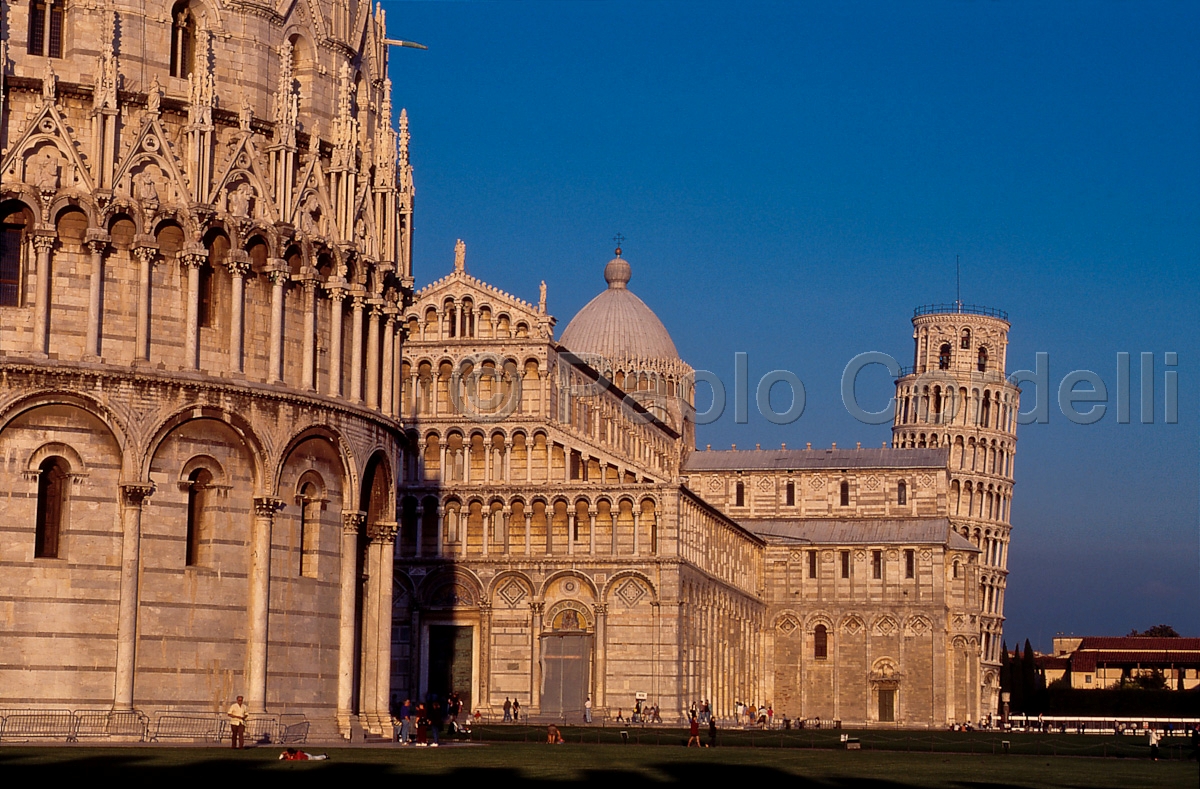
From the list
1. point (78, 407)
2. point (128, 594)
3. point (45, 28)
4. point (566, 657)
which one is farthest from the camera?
point (566, 657)

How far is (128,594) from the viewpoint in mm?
40000

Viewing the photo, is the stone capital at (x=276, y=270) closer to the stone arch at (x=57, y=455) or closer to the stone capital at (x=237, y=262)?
the stone capital at (x=237, y=262)

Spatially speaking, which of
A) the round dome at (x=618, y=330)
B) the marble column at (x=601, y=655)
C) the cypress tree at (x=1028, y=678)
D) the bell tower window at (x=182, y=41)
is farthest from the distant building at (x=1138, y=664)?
the bell tower window at (x=182, y=41)

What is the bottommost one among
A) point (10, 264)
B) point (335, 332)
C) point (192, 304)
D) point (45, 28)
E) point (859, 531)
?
point (859, 531)

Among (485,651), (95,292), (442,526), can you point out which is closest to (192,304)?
(95,292)

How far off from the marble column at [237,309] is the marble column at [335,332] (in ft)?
9.20

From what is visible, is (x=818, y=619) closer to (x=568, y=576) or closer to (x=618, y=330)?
(x=618, y=330)

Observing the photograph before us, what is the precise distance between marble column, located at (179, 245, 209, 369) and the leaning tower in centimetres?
8784

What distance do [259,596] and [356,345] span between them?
705 centimetres

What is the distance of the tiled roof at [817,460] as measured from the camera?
117 m

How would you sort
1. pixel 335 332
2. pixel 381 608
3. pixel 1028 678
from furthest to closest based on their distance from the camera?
1. pixel 1028 678
2. pixel 381 608
3. pixel 335 332

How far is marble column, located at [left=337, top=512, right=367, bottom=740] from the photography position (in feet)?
146

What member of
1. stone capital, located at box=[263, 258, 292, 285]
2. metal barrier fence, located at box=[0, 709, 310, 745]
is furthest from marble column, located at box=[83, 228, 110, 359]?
metal barrier fence, located at box=[0, 709, 310, 745]

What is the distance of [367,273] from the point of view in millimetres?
→ 46469
